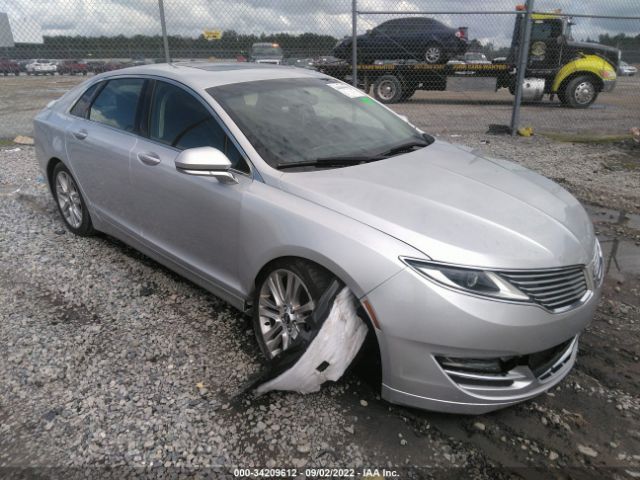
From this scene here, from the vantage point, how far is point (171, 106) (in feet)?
10.8

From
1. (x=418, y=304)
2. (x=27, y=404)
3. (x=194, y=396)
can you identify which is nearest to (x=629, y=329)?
(x=418, y=304)

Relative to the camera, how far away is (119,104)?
379 centimetres

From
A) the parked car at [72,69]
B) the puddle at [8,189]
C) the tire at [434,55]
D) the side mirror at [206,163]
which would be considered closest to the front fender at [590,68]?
the tire at [434,55]

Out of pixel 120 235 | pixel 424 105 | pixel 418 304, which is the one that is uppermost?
pixel 418 304

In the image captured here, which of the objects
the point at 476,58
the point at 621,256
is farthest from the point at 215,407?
the point at 476,58

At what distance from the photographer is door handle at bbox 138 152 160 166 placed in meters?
3.25

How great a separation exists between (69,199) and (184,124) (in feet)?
6.51

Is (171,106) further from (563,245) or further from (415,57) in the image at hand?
(415,57)

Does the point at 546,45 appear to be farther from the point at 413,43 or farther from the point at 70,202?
the point at 70,202

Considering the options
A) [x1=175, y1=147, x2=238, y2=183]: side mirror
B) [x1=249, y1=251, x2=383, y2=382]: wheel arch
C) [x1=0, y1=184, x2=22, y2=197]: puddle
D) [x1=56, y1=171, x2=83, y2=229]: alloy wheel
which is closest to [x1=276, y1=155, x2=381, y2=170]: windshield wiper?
[x1=175, y1=147, x2=238, y2=183]: side mirror

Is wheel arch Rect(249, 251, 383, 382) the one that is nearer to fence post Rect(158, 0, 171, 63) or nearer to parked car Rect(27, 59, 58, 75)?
fence post Rect(158, 0, 171, 63)

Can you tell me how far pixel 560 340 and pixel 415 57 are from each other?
1307 centimetres

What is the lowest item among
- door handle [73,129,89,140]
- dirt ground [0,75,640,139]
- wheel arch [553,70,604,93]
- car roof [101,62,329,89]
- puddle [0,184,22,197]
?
dirt ground [0,75,640,139]

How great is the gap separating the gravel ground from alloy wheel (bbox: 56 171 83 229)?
2.97 feet
